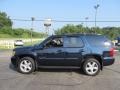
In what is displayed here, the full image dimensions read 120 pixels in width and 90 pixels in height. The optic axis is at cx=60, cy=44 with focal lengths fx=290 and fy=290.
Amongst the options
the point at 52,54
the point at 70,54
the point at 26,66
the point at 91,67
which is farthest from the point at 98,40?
the point at 26,66

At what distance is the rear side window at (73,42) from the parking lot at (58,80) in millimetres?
1165

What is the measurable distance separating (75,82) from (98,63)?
2013 millimetres

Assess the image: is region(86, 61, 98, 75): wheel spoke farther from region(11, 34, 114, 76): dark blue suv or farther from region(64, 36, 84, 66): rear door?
region(64, 36, 84, 66): rear door

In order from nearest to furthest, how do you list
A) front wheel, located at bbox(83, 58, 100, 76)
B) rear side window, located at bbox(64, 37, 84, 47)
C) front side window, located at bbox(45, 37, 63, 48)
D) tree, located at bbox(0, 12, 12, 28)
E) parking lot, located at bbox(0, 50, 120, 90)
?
parking lot, located at bbox(0, 50, 120, 90) → front wheel, located at bbox(83, 58, 100, 76) → rear side window, located at bbox(64, 37, 84, 47) → front side window, located at bbox(45, 37, 63, 48) → tree, located at bbox(0, 12, 12, 28)

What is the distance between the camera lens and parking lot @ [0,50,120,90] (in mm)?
9055

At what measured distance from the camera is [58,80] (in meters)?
10.3

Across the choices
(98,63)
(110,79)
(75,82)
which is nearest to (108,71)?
(98,63)

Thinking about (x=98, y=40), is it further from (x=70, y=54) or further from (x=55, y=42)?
(x=55, y=42)

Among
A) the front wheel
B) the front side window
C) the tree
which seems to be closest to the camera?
the front wheel

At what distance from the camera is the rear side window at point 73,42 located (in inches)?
459

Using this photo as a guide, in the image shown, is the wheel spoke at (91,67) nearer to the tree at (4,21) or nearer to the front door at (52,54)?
the front door at (52,54)

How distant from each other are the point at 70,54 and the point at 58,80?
1607mm

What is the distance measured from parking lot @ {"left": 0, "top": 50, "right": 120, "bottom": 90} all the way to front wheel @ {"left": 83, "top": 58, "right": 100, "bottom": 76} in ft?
0.73

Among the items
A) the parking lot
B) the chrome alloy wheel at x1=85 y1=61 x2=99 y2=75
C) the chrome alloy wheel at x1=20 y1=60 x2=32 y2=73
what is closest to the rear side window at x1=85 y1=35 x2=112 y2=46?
the chrome alloy wheel at x1=85 y1=61 x2=99 y2=75
